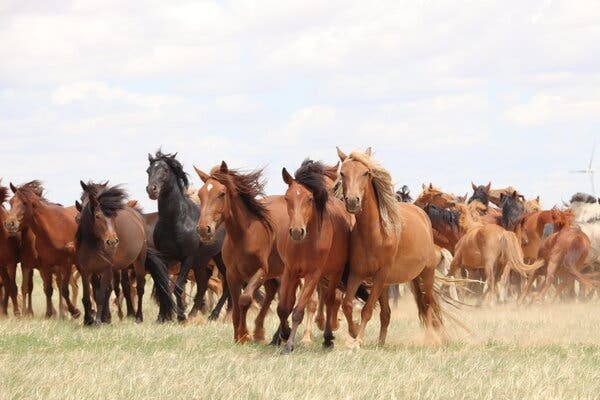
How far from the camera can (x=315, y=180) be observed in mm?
11766

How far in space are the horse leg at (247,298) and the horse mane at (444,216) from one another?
11271mm

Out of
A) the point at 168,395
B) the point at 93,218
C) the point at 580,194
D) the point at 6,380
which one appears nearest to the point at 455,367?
the point at 168,395

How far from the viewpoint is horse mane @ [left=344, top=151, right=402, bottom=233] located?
1194 cm

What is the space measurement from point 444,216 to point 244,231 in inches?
459

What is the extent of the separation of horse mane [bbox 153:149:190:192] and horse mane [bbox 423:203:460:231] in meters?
7.64

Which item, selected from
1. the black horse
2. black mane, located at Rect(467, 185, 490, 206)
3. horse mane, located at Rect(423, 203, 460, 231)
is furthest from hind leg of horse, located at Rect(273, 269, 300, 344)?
black mane, located at Rect(467, 185, 490, 206)

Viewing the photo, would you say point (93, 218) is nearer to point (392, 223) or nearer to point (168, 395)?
point (392, 223)

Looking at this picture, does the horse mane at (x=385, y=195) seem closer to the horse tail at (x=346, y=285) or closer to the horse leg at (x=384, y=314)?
the horse tail at (x=346, y=285)

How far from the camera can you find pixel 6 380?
967 centimetres

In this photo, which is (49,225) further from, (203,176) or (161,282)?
(203,176)

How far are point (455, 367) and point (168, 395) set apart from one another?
112 inches

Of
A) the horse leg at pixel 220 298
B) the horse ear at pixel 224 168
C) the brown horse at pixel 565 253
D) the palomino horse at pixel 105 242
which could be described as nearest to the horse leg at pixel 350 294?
the horse ear at pixel 224 168

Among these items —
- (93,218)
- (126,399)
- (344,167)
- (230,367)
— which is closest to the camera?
(126,399)

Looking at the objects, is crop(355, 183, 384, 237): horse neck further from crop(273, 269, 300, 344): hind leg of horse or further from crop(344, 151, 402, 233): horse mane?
crop(273, 269, 300, 344): hind leg of horse
